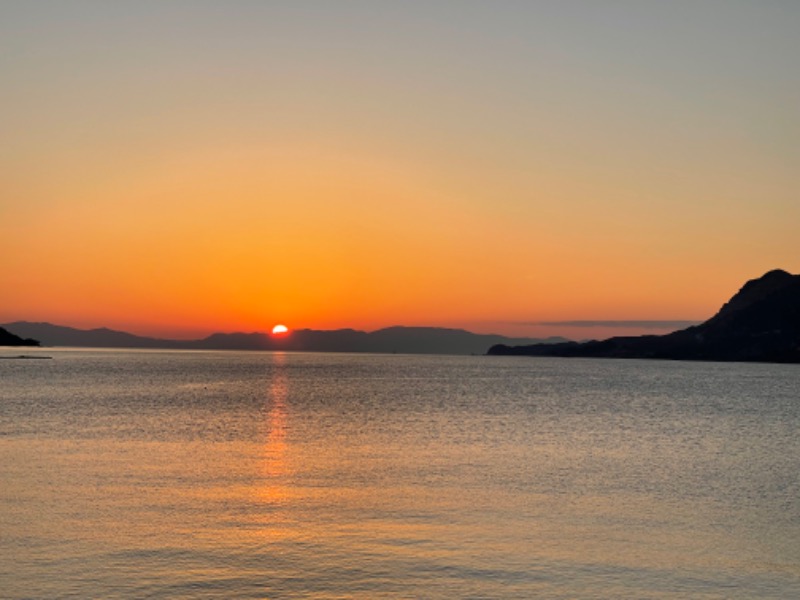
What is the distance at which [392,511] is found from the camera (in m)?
33.0

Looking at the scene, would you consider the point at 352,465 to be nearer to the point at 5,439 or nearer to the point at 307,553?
the point at 307,553

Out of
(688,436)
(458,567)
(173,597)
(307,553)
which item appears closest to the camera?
(173,597)

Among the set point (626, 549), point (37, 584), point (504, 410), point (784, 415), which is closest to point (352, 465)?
point (626, 549)

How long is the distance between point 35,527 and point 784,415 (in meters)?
92.4

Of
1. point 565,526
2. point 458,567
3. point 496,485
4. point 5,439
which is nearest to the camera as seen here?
point 458,567

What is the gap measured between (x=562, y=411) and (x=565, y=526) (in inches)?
2670

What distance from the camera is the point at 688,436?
7081 cm

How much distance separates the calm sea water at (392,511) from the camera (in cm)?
2308

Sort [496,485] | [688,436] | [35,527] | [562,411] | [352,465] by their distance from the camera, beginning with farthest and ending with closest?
[562,411], [688,436], [352,465], [496,485], [35,527]

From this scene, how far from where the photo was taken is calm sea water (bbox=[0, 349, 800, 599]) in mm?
23078

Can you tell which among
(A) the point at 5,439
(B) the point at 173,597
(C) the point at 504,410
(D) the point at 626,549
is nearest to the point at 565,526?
(D) the point at 626,549

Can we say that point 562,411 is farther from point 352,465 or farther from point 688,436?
point 352,465

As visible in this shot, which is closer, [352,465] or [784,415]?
[352,465]

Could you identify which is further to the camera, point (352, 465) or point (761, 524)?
point (352, 465)
